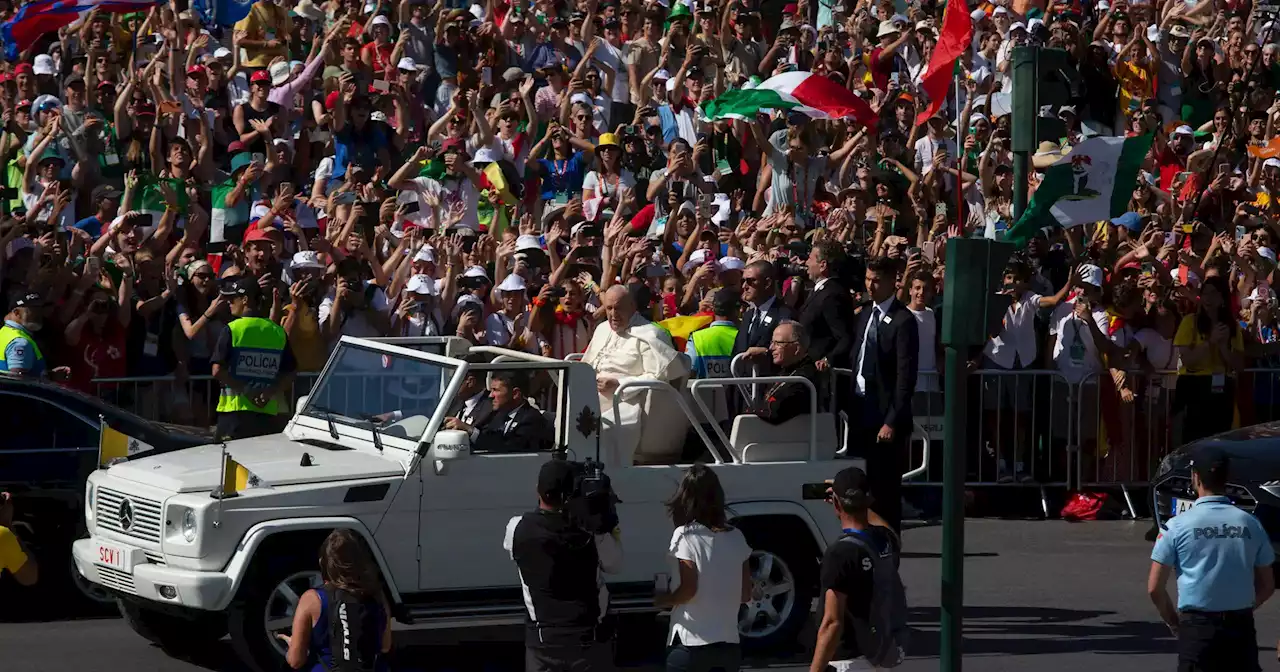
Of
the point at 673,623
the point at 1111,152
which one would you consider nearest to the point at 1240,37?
the point at 1111,152

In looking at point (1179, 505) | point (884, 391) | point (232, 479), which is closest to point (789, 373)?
point (884, 391)

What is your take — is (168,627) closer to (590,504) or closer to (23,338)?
(23,338)

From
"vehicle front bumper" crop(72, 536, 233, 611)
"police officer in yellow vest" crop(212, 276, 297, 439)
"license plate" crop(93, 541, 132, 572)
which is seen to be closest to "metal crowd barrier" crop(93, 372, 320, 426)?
"police officer in yellow vest" crop(212, 276, 297, 439)

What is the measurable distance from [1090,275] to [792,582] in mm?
6541

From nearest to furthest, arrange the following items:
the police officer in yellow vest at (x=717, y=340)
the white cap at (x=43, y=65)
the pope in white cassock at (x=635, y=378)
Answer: the pope in white cassock at (x=635, y=378) < the police officer in yellow vest at (x=717, y=340) < the white cap at (x=43, y=65)

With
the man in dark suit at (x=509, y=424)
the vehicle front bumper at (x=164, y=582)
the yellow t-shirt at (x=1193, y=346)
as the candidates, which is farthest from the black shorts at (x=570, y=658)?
the yellow t-shirt at (x=1193, y=346)

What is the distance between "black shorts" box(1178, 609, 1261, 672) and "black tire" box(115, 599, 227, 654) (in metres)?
5.10

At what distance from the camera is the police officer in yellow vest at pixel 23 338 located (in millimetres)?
13680

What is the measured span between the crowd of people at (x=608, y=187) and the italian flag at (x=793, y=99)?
465mm

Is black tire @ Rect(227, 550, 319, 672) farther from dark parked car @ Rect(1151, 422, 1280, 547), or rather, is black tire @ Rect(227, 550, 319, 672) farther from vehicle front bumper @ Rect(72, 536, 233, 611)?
dark parked car @ Rect(1151, 422, 1280, 547)

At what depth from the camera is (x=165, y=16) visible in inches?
805

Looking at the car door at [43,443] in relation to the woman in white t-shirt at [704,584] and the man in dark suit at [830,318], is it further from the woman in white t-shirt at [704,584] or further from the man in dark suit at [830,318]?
the woman in white t-shirt at [704,584]

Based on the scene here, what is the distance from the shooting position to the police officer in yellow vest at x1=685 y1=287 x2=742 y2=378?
1381 centimetres

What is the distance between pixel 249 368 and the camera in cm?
1364
